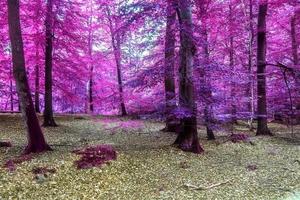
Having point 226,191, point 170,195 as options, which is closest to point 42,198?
point 170,195

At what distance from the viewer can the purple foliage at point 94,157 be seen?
8.75 metres

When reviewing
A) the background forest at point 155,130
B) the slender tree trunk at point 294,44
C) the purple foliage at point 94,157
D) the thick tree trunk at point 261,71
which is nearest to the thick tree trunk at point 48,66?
the background forest at point 155,130

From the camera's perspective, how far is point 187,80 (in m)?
11.1

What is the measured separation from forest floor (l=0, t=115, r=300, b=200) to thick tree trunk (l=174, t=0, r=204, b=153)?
0.53 m

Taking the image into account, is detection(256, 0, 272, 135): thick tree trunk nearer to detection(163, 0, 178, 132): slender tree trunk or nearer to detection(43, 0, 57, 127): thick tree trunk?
detection(163, 0, 178, 132): slender tree trunk

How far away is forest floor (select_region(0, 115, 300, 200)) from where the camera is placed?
7586 millimetres

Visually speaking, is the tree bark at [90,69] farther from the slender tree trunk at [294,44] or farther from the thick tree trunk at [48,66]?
the slender tree trunk at [294,44]

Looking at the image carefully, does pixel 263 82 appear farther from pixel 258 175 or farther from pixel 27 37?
pixel 27 37

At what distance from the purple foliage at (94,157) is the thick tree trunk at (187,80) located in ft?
8.72

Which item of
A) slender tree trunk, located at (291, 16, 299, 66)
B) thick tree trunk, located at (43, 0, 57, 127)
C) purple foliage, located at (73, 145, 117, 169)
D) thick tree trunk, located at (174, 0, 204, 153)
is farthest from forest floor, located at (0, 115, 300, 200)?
slender tree trunk, located at (291, 16, 299, 66)

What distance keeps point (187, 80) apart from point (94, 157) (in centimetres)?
394

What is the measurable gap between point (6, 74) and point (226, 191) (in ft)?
51.4

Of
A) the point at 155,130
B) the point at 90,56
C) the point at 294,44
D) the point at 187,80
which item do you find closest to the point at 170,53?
the point at 187,80

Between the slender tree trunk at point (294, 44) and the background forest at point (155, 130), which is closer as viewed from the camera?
the background forest at point (155, 130)
